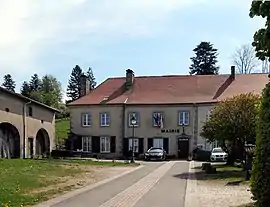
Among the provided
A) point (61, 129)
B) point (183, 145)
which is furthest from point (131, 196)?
point (61, 129)

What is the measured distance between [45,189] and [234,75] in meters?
44.8

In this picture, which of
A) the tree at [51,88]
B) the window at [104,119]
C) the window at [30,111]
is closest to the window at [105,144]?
the window at [104,119]

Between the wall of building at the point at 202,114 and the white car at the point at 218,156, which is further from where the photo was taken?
the wall of building at the point at 202,114

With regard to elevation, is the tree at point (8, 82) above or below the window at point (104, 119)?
above

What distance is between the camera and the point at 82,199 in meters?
15.4

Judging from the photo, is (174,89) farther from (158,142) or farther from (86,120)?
(86,120)

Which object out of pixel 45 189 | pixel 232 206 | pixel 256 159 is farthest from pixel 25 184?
pixel 256 159

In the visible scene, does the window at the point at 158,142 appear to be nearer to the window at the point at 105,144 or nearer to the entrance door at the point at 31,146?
the window at the point at 105,144

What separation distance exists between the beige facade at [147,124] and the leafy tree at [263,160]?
42881 millimetres

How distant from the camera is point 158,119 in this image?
5594 centimetres

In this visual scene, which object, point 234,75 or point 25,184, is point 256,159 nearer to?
point 25,184

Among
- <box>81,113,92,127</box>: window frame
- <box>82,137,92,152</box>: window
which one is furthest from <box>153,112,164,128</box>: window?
<box>82,137,92,152</box>: window

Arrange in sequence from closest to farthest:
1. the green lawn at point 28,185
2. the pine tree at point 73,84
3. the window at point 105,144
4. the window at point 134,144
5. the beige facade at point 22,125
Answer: the green lawn at point 28,185, the beige facade at point 22,125, the window at point 134,144, the window at point 105,144, the pine tree at point 73,84

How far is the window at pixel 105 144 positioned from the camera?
→ 2256 inches
